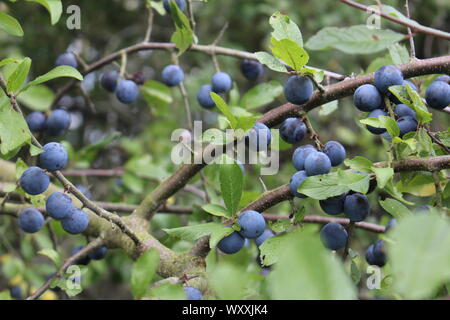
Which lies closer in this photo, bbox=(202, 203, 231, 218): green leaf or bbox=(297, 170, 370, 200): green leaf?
bbox=(297, 170, 370, 200): green leaf

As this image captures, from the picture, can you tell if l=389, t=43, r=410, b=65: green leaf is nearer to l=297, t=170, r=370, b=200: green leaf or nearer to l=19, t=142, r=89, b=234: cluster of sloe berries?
l=297, t=170, r=370, b=200: green leaf

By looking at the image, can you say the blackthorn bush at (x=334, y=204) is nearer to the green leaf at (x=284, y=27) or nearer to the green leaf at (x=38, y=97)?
the green leaf at (x=284, y=27)

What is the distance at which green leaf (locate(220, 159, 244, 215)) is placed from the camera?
3.13ft

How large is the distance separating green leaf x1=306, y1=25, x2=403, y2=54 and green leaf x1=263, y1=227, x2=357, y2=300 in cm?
82

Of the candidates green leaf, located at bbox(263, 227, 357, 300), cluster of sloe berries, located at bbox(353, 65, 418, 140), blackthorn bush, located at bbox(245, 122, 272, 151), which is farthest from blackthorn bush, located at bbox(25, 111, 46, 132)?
green leaf, located at bbox(263, 227, 357, 300)

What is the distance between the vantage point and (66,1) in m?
2.58

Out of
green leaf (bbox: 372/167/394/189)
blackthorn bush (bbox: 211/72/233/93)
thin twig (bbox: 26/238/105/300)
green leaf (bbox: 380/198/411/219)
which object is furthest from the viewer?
blackthorn bush (bbox: 211/72/233/93)

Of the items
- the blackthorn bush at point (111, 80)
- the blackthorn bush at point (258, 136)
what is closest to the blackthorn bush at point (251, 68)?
the blackthorn bush at point (111, 80)

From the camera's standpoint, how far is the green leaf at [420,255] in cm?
45

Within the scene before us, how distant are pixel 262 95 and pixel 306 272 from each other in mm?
1017

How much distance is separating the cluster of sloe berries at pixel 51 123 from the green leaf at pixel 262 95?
1.59 ft

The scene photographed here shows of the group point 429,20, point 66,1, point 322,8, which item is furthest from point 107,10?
point 429,20

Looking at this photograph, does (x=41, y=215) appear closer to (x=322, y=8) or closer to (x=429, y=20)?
(x=322, y=8)

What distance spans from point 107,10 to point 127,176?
1628mm
